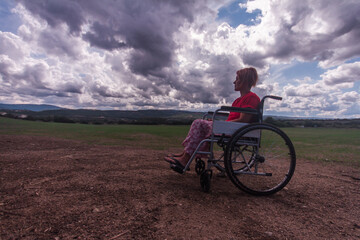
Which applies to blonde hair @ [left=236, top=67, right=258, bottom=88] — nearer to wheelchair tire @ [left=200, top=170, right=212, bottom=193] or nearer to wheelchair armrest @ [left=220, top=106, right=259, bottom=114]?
wheelchair armrest @ [left=220, top=106, right=259, bottom=114]

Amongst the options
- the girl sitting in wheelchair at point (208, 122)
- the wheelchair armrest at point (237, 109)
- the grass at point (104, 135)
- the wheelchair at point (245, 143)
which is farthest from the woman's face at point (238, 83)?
the grass at point (104, 135)

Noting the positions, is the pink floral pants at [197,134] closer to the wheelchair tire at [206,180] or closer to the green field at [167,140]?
the wheelchair tire at [206,180]

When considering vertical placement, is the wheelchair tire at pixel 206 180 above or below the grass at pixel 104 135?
above

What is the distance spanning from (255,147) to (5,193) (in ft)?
13.3

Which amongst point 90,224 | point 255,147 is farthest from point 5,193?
point 255,147

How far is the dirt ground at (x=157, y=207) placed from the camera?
1885 millimetres

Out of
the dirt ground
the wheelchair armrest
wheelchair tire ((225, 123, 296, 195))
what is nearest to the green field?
the dirt ground

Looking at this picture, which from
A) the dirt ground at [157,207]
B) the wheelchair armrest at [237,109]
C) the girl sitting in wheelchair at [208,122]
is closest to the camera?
the dirt ground at [157,207]

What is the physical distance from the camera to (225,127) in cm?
306

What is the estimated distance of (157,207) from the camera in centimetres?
238

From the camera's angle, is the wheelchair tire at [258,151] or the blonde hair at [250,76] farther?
the blonde hair at [250,76]

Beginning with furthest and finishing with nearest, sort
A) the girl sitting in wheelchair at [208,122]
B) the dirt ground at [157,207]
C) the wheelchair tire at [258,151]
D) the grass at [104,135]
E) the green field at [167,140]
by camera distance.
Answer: the grass at [104,135] < the green field at [167,140] < the girl sitting in wheelchair at [208,122] < the wheelchair tire at [258,151] < the dirt ground at [157,207]

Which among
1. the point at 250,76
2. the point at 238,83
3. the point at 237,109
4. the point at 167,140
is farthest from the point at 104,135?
the point at 237,109

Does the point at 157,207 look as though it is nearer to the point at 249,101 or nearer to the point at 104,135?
the point at 249,101
